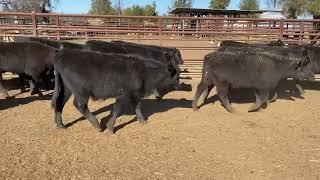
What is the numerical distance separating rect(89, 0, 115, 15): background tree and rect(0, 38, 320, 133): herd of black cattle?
148ft

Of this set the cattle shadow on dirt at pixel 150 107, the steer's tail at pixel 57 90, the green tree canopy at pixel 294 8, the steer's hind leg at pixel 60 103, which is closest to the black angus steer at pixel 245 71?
the cattle shadow on dirt at pixel 150 107

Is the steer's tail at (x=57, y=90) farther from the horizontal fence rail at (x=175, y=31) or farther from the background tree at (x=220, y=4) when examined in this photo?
the background tree at (x=220, y=4)

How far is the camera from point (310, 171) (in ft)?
17.2

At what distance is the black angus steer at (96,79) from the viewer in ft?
21.2

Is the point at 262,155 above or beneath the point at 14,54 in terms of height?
beneath

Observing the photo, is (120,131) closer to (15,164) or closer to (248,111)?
(15,164)

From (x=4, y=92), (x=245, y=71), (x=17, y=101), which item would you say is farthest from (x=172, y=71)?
(x=4, y=92)

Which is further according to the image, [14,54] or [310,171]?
[14,54]

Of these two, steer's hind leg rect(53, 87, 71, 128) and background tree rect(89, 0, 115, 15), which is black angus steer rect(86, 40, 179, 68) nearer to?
steer's hind leg rect(53, 87, 71, 128)

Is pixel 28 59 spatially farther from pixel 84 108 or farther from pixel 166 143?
pixel 166 143

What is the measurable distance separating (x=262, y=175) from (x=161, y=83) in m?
2.85

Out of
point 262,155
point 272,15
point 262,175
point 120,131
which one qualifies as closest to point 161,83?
point 120,131

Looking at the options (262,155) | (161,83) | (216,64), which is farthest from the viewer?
(216,64)

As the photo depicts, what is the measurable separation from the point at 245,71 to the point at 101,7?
47.8 meters
